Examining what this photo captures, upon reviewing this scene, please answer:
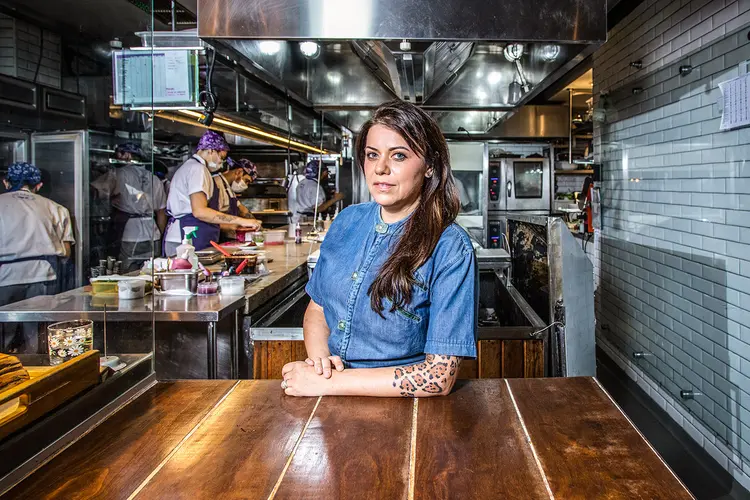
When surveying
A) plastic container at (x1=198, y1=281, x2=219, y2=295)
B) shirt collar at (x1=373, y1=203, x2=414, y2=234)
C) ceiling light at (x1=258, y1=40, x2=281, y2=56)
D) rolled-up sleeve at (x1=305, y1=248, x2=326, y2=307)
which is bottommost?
plastic container at (x1=198, y1=281, x2=219, y2=295)

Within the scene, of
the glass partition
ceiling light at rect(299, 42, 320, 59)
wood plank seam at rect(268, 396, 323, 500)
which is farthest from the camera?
ceiling light at rect(299, 42, 320, 59)

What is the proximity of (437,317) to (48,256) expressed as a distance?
1050 mm

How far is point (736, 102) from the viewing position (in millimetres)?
2990

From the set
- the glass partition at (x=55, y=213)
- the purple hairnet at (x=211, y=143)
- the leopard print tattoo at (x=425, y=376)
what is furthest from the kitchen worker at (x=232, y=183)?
the leopard print tattoo at (x=425, y=376)

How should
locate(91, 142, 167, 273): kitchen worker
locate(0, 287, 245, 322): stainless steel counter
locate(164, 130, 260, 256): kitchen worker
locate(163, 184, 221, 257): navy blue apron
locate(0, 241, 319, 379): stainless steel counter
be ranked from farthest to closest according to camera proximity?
locate(163, 184, 221, 257): navy blue apron, locate(164, 130, 260, 256): kitchen worker, locate(0, 241, 319, 379): stainless steel counter, locate(0, 287, 245, 322): stainless steel counter, locate(91, 142, 167, 273): kitchen worker

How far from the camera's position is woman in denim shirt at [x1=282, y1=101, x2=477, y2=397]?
1460 mm

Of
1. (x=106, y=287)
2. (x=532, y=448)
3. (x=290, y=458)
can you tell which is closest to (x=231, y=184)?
(x=106, y=287)

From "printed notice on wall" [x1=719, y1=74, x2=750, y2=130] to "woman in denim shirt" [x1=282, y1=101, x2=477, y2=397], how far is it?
7.06ft

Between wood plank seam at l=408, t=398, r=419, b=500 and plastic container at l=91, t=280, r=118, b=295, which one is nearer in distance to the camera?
wood plank seam at l=408, t=398, r=419, b=500

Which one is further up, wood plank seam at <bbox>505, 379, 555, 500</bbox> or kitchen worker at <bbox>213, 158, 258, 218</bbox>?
kitchen worker at <bbox>213, 158, 258, 218</bbox>

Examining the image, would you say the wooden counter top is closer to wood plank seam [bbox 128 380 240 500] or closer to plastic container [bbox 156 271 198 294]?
wood plank seam [bbox 128 380 240 500]

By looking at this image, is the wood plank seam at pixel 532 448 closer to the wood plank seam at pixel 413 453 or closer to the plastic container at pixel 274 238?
the wood plank seam at pixel 413 453

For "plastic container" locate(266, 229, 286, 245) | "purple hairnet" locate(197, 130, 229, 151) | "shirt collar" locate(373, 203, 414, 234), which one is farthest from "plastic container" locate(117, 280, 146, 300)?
"plastic container" locate(266, 229, 286, 245)

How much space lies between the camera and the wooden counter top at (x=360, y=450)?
101 cm
